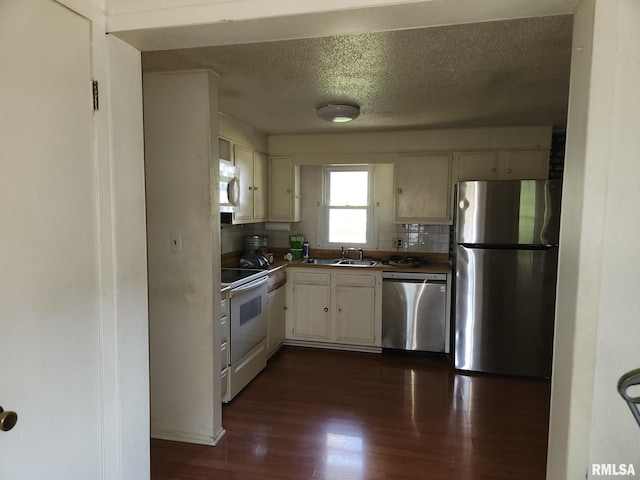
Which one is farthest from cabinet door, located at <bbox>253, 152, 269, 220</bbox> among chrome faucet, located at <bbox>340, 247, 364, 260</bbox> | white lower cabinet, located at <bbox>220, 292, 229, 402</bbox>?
white lower cabinet, located at <bbox>220, 292, 229, 402</bbox>

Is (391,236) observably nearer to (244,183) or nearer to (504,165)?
(504,165)

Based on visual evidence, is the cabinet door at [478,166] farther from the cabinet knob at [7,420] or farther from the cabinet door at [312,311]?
the cabinet knob at [7,420]

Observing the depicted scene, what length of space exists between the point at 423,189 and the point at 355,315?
1.41 metres

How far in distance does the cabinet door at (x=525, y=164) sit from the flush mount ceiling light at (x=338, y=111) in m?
1.67

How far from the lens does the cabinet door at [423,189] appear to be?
12.7 ft

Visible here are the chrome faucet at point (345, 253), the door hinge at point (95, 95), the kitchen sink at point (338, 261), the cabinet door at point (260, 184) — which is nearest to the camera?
the door hinge at point (95, 95)

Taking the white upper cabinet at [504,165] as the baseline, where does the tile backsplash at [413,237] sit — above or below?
below

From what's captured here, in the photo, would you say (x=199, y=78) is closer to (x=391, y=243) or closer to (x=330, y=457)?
(x=330, y=457)

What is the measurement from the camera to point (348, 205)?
4.54m

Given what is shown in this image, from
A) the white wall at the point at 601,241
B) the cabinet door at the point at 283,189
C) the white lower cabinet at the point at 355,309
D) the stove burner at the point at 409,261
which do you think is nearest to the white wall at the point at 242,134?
the cabinet door at the point at 283,189

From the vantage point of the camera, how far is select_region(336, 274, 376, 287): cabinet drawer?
387cm

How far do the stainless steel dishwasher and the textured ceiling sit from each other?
1.47m

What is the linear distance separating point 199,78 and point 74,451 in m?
A: 1.87

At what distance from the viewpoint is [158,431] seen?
2.47 meters
